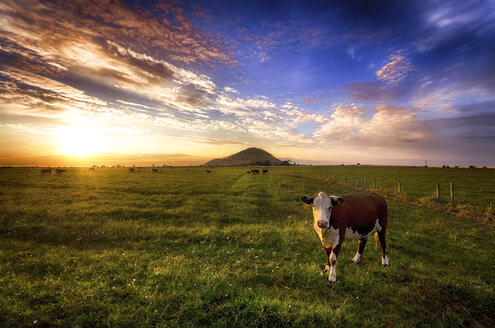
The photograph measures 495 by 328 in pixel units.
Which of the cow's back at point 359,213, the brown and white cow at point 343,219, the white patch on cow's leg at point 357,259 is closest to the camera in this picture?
the brown and white cow at point 343,219

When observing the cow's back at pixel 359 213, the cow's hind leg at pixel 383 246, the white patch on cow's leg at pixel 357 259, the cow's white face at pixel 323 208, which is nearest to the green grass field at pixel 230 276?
the white patch on cow's leg at pixel 357 259

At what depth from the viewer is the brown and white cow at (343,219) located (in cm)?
658

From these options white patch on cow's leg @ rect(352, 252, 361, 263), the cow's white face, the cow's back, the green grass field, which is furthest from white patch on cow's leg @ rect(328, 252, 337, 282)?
white patch on cow's leg @ rect(352, 252, 361, 263)

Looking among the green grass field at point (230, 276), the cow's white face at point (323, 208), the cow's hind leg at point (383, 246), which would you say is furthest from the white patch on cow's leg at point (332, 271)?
the cow's hind leg at point (383, 246)

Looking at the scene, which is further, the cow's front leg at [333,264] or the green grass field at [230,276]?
the cow's front leg at [333,264]

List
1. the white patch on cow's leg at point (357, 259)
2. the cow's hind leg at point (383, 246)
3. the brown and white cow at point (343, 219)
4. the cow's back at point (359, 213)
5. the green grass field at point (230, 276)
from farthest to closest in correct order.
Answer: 1. the white patch on cow's leg at point (357, 259)
2. the cow's hind leg at point (383, 246)
3. the cow's back at point (359, 213)
4. the brown and white cow at point (343, 219)
5. the green grass field at point (230, 276)

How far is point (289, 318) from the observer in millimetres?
4680

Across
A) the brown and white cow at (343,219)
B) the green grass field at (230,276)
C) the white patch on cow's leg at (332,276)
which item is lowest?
the green grass field at (230,276)

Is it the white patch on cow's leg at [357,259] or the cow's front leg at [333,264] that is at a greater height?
the cow's front leg at [333,264]

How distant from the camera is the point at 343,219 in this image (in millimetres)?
6969

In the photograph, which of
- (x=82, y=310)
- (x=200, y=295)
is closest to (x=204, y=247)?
(x=200, y=295)

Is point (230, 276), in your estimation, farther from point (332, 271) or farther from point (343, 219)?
point (343, 219)

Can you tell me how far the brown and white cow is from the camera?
21.6 ft

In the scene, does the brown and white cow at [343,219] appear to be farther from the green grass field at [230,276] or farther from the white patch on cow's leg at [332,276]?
the green grass field at [230,276]
